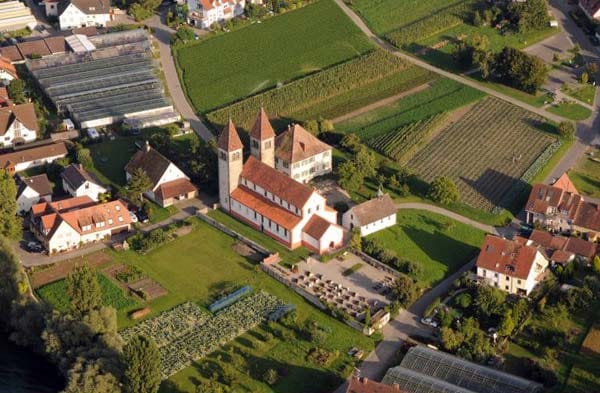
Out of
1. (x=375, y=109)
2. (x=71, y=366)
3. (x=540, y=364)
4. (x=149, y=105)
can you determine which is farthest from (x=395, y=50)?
(x=71, y=366)

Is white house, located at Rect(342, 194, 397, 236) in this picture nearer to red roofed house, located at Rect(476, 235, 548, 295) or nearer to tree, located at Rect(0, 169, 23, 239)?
red roofed house, located at Rect(476, 235, 548, 295)

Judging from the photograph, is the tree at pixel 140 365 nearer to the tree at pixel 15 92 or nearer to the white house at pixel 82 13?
the tree at pixel 15 92

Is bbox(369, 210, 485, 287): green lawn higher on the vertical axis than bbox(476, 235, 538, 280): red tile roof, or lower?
lower

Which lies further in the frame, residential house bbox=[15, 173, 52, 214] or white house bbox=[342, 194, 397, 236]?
residential house bbox=[15, 173, 52, 214]

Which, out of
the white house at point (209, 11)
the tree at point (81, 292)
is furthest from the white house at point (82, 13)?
the tree at point (81, 292)

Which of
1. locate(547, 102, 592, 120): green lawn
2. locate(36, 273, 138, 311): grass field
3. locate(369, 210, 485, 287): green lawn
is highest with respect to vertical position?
locate(547, 102, 592, 120): green lawn

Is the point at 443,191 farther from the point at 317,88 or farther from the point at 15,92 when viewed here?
the point at 15,92

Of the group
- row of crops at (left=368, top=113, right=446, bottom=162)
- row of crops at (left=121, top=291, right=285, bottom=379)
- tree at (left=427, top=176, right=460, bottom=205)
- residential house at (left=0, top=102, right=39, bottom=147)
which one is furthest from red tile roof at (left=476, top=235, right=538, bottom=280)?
residential house at (left=0, top=102, right=39, bottom=147)
